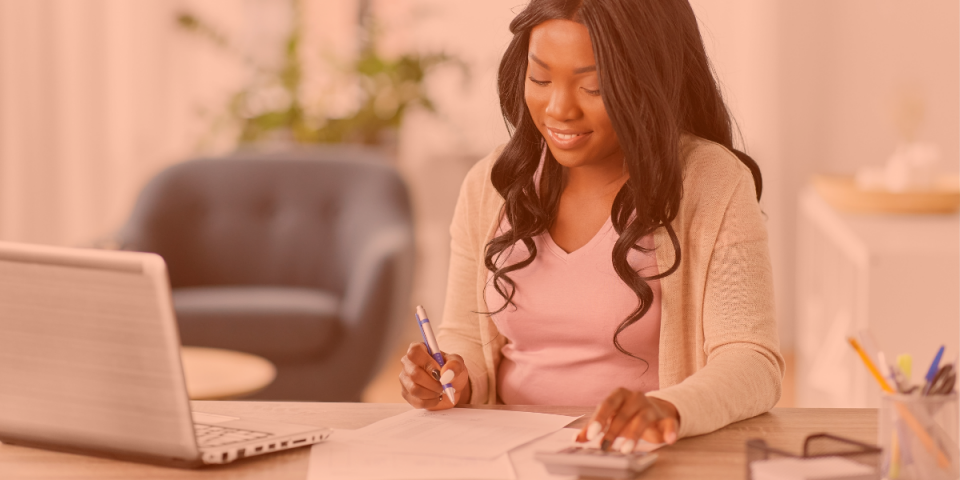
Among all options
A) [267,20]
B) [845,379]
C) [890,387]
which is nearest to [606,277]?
[890,387]

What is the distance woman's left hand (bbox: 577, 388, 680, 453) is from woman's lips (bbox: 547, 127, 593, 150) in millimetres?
408

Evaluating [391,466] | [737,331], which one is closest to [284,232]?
[737,331]

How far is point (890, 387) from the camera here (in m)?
0.90

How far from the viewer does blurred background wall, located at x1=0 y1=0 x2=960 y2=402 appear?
3.73 meters

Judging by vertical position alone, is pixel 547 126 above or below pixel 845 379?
above

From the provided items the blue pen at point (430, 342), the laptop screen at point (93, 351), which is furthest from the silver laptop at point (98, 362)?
the blue pen at point (430, 342)

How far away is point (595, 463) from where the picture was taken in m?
0.94

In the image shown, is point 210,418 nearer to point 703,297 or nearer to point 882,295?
point 703,297

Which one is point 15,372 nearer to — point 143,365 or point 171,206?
point 143,365

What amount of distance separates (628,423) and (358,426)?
33 cm

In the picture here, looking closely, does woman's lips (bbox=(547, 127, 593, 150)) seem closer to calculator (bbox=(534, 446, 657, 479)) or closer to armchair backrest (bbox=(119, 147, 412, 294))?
calculator (bbox=(534, 446, 657, 479))

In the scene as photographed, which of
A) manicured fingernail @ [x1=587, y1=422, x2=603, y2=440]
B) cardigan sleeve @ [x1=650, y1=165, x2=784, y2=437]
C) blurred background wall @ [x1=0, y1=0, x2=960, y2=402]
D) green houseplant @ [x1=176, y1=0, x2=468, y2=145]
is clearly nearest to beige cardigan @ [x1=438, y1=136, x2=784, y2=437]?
cardigan sleeve @ [x1=650, y1=165, x2=784, y2=437]

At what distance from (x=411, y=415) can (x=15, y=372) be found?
1.45ft

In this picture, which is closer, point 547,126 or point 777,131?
point 547,126
